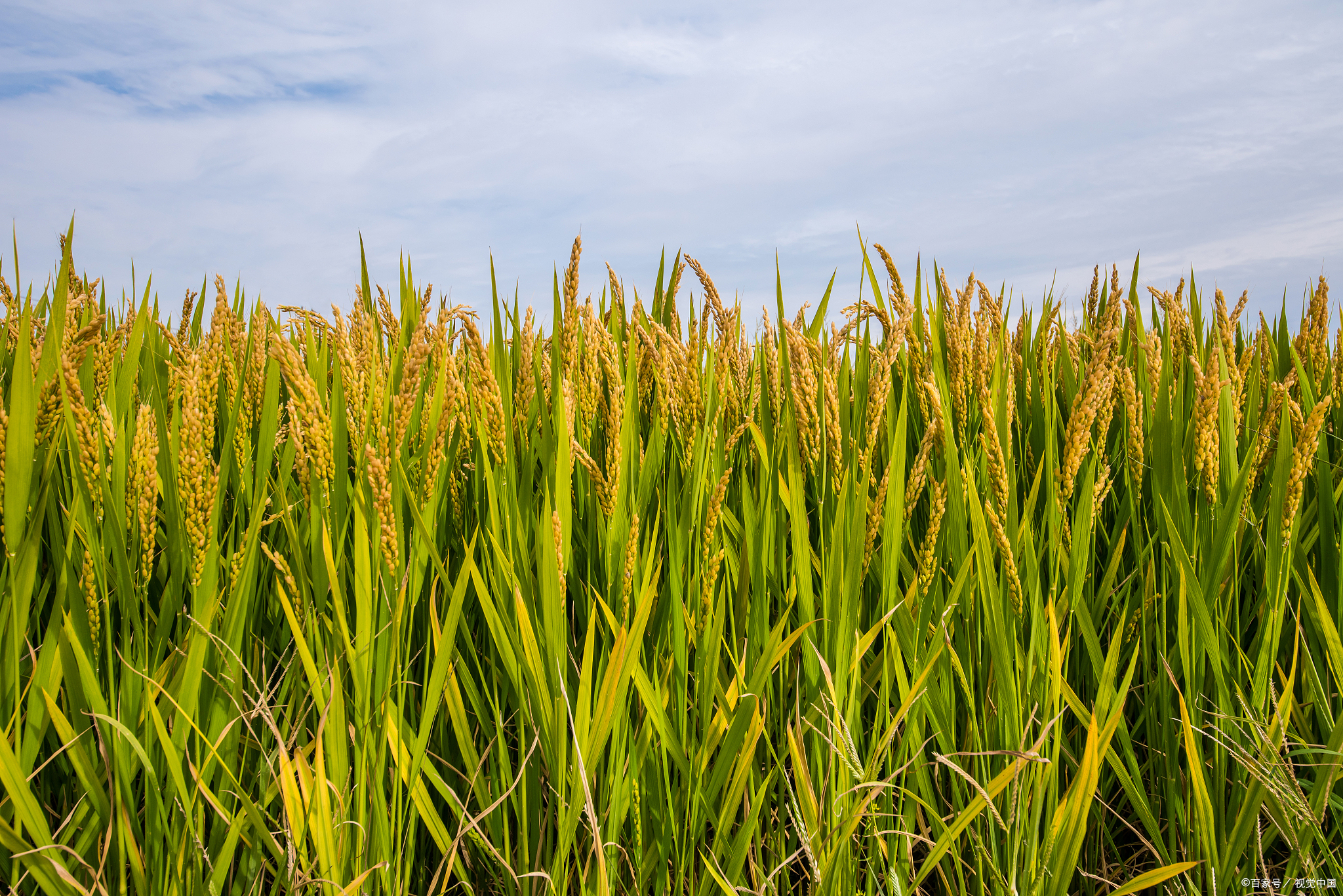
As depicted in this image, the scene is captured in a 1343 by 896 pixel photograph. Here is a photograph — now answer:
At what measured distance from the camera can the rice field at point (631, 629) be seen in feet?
4.47

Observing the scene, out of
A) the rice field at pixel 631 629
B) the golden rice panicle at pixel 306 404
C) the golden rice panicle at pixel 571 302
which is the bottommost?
the rice field at pixel 631 629

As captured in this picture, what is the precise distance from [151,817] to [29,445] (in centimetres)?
73

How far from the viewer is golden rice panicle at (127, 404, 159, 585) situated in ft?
4.38

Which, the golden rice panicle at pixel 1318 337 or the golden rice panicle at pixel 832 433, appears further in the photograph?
the golden rice panicle at pixel 1318 337

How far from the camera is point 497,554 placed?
4.54 ft

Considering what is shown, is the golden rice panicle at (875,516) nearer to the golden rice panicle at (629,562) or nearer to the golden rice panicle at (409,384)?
the golden rice panicle at (629,562)

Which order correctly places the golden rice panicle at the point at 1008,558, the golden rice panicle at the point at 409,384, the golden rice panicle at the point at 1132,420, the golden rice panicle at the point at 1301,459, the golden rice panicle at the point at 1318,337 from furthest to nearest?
the golden rice panicle at the point at 1318,337
the golden rice panicle at the point at 1132,420
the golden rice panicle at the point at 1301,459
the golden rice panicle at the point at 1008,558
the golden rice panicle at the point at 409,384

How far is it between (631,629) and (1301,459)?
4.78 feet

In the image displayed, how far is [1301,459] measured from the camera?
1.56 m

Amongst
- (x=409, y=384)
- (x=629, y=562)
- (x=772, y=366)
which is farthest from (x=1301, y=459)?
(x=409, y=384)

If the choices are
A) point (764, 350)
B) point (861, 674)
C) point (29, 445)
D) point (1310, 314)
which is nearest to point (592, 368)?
point (764, 350)

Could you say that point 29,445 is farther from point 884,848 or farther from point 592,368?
point 884,848

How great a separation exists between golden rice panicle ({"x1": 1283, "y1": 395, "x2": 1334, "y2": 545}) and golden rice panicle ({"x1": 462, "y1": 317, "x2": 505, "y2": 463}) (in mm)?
1667

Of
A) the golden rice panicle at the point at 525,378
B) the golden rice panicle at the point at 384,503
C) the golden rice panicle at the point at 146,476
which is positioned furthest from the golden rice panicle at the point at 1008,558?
the golden rice panicle at the point at 146,476
